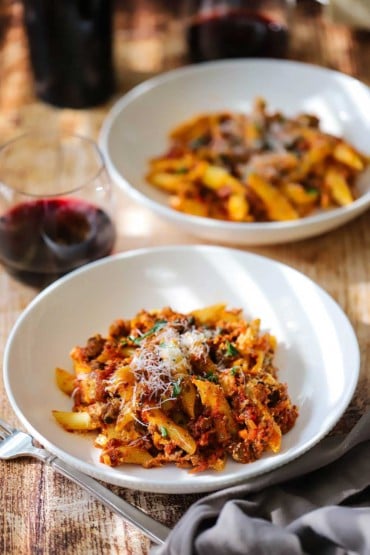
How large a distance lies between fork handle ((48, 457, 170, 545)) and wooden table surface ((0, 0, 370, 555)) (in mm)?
45

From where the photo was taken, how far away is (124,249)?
204 centimetres

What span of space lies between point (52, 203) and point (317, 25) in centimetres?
156

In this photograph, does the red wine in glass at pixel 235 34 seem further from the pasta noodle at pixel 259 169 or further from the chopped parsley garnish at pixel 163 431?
the chopped parsley garnish at pixel 163 431

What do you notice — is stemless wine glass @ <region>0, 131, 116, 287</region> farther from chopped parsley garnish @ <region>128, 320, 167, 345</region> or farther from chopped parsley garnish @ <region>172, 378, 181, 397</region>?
chopped parsley garnish @ <region>172, 378, 181, 397</region>

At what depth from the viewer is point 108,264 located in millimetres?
1789

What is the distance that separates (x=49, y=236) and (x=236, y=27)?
112 centimetres

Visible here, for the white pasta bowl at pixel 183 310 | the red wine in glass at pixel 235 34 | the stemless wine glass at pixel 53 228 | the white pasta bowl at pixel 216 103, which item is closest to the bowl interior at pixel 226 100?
the white pasta bowl at pixel 216 103

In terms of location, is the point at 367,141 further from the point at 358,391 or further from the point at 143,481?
the point at 143,481

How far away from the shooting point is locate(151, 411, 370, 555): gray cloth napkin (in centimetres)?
124

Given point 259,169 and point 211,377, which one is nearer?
point 211,377

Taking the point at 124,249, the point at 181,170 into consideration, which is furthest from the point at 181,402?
the point at 181,170

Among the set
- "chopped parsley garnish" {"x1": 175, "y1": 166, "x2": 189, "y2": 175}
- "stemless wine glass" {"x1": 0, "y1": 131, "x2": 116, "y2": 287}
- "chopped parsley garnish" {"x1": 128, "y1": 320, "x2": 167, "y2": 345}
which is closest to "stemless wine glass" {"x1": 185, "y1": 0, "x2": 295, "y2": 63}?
"chopped parsley garnish" {"x1": 175, "y1": 166, "x2": 189, "y2": 175}

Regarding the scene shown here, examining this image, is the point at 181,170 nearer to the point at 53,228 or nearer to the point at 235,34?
the point at 53,228

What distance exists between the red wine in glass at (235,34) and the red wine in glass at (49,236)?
98cm
